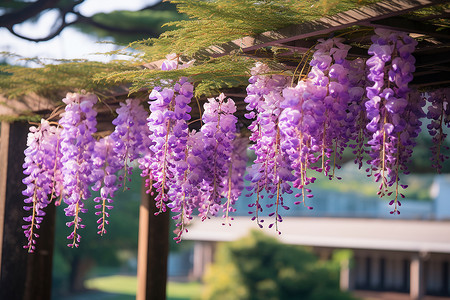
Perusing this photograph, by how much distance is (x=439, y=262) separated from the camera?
1156cm

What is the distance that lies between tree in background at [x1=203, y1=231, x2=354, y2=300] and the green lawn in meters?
6.77

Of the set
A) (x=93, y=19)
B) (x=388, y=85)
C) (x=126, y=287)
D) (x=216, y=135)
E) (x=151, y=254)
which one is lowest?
(x=126, y=287)

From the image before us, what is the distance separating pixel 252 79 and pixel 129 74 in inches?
20.4

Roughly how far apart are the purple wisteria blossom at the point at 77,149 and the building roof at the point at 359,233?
24.6ft

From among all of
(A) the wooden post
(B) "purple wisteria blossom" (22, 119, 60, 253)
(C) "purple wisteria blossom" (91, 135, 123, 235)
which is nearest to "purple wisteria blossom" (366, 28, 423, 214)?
(C) "purple wisteria blossom" (91, 135, 123, 235)

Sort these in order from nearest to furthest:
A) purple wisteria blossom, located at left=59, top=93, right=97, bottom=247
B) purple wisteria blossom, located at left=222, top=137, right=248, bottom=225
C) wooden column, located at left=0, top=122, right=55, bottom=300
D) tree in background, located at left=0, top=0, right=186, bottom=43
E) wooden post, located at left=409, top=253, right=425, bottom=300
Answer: purple wisteria blossom, located at left=59, top=93, right=97, bottom=247 → purple wisteria blossom, located at left=222, top=137, right=248, bottom=225 → wooden column, located at left=0, top=122, right=55, bottom=300 → tree in background, located at left=0, top=0, right=186, bottom=43 → wooden post, located at left=409, top=253, right=425, bottom=300

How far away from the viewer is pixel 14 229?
3689 millimetres

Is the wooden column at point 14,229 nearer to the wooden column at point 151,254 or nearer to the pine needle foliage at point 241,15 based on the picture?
the wooden column at point 151,254

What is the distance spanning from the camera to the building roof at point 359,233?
1121 centimetres

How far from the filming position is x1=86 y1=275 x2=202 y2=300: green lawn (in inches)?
744

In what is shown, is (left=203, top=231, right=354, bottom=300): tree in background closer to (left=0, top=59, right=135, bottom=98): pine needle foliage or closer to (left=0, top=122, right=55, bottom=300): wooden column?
(left=0, top=122, right=55, bottom=300): wooden column

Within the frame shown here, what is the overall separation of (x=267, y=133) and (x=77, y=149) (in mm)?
1208

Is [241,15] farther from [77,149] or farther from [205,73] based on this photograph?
[77,149]

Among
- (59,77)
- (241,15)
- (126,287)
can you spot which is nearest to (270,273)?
(59,77)
